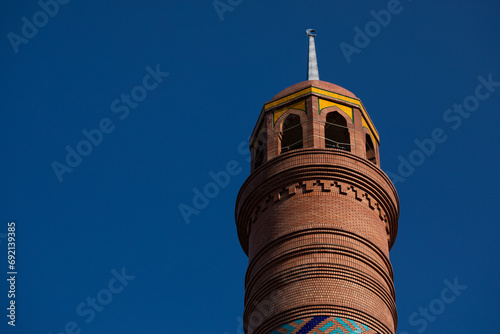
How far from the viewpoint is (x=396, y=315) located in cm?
1745

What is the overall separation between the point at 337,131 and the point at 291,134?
3.46 feet

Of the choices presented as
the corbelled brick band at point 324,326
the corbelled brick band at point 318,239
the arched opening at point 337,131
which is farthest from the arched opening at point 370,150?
the corbelled brick band at point 324,326

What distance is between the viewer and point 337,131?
20.8m

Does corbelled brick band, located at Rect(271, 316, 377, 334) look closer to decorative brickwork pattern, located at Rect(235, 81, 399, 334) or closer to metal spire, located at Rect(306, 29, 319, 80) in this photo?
decorative brickwork pattern, located at Rect(235, 81, 399, 334)

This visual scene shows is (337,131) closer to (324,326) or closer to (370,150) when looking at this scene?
(370,150)

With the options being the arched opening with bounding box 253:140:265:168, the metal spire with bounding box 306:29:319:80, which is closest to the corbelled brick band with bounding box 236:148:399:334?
the arched opening with bounding box 253:140:265:168

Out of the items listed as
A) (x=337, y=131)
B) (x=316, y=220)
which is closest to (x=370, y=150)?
(x=337, y=131)

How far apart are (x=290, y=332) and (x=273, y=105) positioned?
5.70 m

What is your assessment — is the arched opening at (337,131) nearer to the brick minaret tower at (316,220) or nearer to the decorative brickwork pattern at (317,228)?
the brick minaret tower at (316,220)

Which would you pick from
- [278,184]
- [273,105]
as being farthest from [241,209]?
[273,105]

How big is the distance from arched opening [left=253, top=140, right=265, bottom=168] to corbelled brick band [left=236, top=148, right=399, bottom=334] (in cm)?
113

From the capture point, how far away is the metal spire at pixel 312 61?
21.3m

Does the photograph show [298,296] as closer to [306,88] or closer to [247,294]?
[247,294]

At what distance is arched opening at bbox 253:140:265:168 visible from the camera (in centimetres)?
2005
